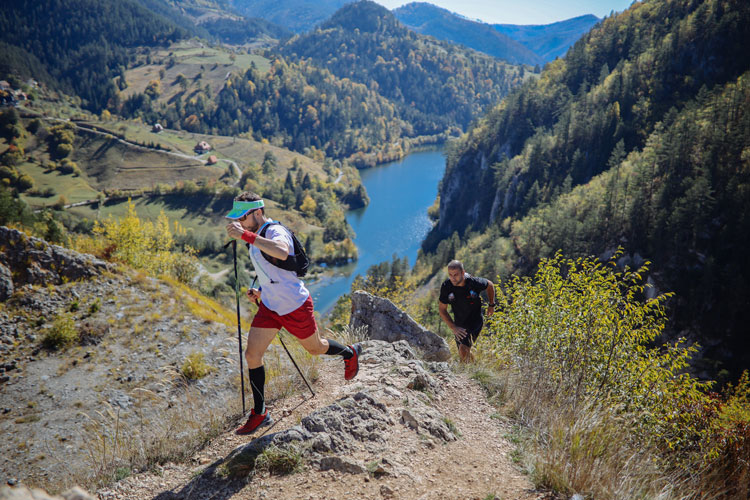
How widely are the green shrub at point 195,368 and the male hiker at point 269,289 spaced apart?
5.74 meters

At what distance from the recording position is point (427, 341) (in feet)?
29.1

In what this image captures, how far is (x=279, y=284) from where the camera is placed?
4.49 metres

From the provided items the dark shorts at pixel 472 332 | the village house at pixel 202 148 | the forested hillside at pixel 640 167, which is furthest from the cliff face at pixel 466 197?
the dark shorts at pixel 472 332

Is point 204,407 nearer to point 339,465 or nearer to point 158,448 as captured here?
point 158,448

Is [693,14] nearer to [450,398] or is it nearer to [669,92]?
[669,92]

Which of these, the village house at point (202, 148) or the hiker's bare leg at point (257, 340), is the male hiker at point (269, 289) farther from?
the village house at point (202, 148)

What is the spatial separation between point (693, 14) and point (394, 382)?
10984 centimetres

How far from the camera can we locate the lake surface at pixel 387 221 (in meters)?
91.7

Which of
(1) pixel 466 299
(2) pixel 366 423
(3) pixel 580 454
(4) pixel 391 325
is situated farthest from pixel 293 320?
(4) pixel 391 325

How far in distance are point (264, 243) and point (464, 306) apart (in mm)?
4524

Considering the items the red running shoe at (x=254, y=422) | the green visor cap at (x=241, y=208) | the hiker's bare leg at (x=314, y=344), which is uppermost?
the green visor cap at (x=241, y=208)

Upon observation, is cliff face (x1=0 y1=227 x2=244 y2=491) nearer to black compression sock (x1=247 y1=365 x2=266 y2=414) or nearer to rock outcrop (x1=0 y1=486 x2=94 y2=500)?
black compression sock (x1=247 y1=365 x2=266 y2=414)

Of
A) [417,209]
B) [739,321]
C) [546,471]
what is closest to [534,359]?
[546,471]

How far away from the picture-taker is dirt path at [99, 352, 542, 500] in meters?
3.71
